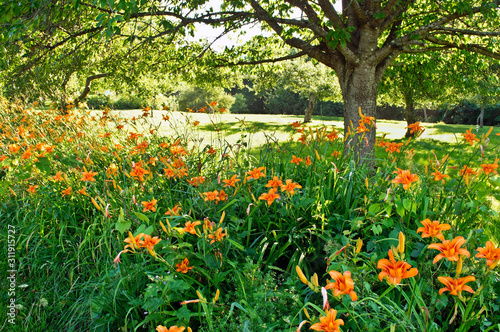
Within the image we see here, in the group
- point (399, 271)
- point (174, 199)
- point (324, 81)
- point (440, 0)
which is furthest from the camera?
point (324, 81)

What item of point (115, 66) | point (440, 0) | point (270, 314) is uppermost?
point (440, 0)

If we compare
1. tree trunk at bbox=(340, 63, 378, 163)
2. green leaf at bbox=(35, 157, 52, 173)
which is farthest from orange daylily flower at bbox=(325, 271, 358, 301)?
tree trunk at bbox=(340, 63, 378, 163)

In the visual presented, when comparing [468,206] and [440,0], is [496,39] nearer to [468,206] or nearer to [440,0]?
[440,0]

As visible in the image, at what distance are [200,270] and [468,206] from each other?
1.74 meters

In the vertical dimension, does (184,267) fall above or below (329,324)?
below

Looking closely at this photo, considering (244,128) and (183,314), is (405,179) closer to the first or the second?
(183,314)

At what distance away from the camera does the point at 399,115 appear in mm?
37469

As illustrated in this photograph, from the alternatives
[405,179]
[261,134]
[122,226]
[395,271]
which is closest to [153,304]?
[122,226]

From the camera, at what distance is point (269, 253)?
237 centimetres

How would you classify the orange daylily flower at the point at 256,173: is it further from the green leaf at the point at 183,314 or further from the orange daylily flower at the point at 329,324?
the orange daylily flower at the point at 329,324

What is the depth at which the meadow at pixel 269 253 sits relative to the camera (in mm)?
1532

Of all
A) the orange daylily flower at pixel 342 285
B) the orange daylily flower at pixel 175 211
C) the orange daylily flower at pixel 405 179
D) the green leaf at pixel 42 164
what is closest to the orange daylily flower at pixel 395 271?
the orange daylily flower at pixel 342 285

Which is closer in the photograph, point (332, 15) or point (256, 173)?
point (256, 173)

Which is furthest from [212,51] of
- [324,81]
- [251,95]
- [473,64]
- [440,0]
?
[251,95]
